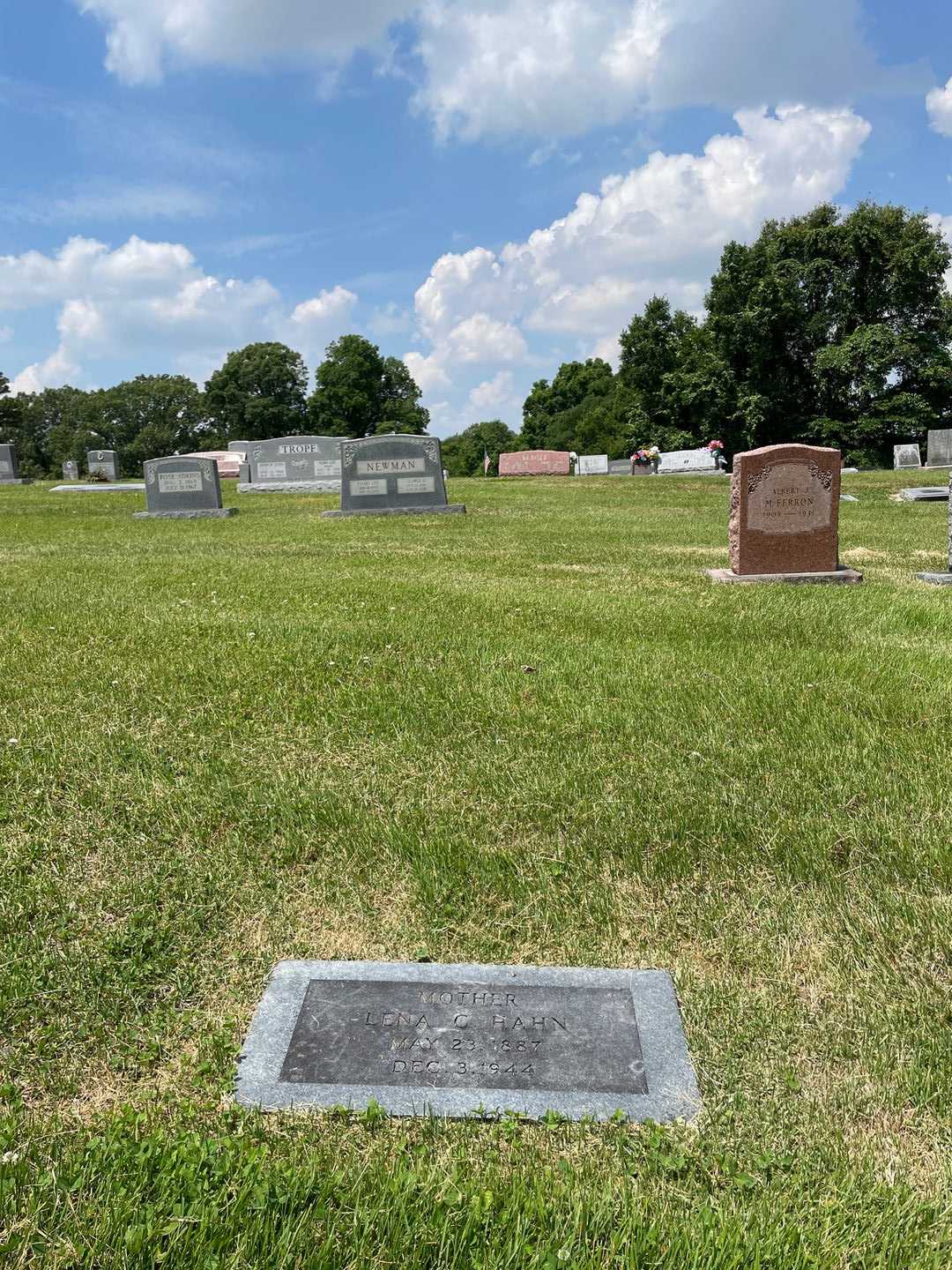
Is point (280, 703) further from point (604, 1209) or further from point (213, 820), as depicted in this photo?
point (604, 1209)

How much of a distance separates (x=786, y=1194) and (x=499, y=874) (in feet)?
4.39

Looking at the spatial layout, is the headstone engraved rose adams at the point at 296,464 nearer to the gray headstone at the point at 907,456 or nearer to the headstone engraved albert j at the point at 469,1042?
the gray headstone at the point at 907,456

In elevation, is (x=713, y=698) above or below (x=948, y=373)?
below

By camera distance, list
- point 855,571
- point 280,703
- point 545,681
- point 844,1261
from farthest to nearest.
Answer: point 855,571, point 545,681, point 280,703, point 844,1261

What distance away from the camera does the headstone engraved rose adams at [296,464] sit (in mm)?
24422

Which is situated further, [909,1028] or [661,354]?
[661,354]

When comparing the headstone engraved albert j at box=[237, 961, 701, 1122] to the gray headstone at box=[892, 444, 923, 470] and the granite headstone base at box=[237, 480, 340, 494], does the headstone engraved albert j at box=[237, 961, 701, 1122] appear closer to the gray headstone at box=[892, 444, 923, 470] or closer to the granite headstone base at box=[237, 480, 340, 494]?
the granite headstone base at box=[237, 480, 340, 494]

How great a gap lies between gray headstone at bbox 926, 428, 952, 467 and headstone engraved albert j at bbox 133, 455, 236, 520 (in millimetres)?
24357

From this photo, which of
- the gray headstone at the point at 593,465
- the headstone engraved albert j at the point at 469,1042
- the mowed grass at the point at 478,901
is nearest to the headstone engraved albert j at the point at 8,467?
the gray headstone at the point at 593,465

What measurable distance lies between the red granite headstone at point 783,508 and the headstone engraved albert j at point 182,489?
11268mm

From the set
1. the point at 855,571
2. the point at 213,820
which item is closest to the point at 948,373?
the point at 855,571

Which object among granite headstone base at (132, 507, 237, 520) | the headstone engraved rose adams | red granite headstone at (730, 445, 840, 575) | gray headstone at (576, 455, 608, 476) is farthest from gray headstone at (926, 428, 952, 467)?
red granite headstone at (730, 445, 840, 575)

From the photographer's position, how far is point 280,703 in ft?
14.3

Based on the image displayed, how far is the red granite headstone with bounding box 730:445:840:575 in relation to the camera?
7941mm
